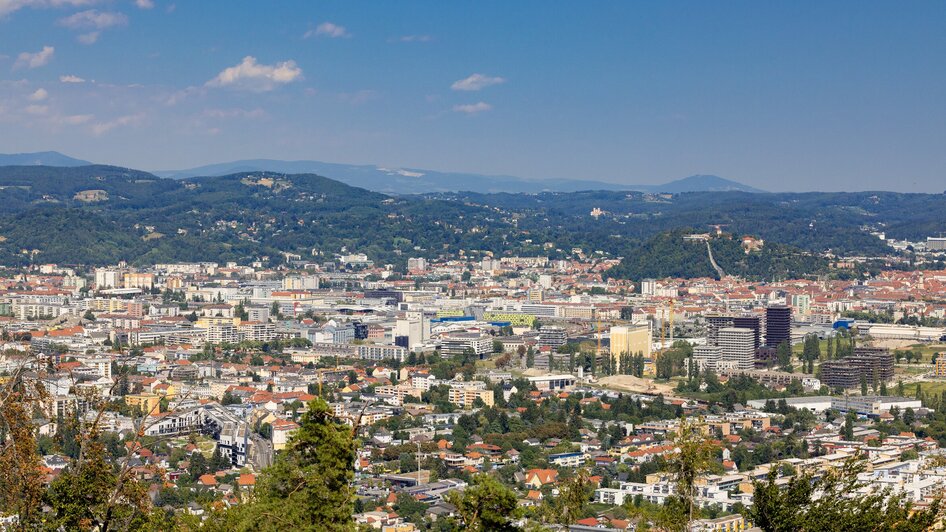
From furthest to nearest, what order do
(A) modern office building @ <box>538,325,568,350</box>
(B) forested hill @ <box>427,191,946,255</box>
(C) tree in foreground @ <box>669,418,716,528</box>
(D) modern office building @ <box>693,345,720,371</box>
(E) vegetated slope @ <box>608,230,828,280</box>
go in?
(B) forested hill @ <box>427,191,946,255</box> < (E) vegetated slope @ <box>608,230,828,280</box> < (A) modern office building @ <box>538,325,568,350</box> < (D) modern office building @ <box>693,345,720,371</box> < (C) tree in foreground @ <box>669,418,716,528</box>

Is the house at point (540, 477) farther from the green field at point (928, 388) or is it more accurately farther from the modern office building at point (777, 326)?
the modern office building at point (777, 326)

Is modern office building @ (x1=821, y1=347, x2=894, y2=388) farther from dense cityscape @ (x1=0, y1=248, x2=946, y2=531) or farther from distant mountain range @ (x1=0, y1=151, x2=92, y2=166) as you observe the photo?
distant mountain range @ (x1=0, y1=151, x2=92, y2=166)

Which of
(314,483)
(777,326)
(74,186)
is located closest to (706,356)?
(777,326)

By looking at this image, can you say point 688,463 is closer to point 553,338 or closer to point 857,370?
point 857,370

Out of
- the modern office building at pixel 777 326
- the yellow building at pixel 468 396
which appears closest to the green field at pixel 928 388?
the modern office building at pixel 777 326

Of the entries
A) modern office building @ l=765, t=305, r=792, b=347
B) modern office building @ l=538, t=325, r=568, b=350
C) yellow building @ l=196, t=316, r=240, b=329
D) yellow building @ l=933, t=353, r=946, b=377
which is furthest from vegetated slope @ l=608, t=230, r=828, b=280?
yellow building @ l=933, t=353, r=946, b=377

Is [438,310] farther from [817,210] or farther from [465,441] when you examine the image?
[817,210]

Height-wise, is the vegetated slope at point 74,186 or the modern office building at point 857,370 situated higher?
the vegetated slope at point 74,186
